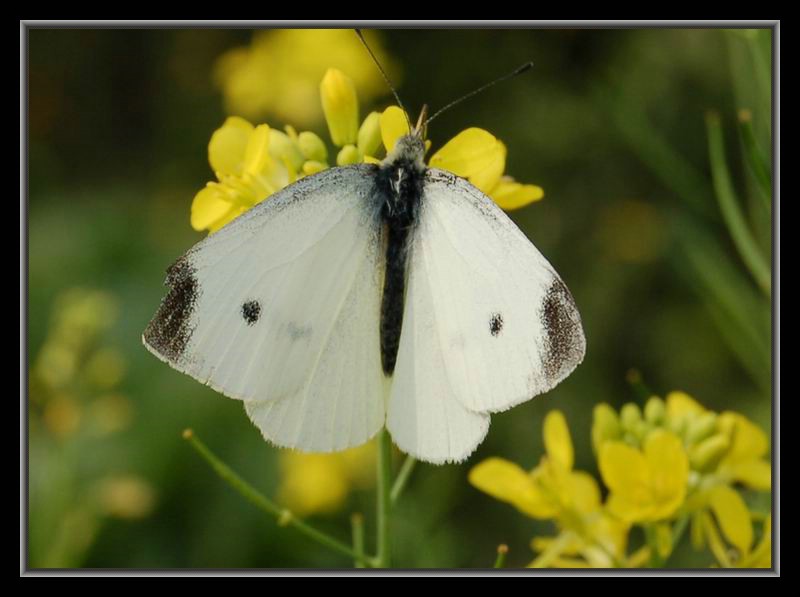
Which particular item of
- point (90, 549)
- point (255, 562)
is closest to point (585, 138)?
point (255, 562)

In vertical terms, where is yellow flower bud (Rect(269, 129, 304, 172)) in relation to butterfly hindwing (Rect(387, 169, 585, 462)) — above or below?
above

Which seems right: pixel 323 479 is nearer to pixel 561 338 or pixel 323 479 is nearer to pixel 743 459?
pixel 743 459

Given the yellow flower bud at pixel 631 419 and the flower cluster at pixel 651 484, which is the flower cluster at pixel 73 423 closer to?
the flower cluster at pixel 651 484

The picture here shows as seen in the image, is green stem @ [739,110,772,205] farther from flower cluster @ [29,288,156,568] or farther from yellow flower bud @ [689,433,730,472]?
flower cluster @ [29,288,156,568]

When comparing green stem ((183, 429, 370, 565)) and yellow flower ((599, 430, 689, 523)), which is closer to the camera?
green stem ((183, 429, 370, 565))

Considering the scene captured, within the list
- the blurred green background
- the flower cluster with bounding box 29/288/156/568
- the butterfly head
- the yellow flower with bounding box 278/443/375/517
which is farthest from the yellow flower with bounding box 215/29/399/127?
the butterfly head

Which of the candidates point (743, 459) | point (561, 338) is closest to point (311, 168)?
point (561, 338)

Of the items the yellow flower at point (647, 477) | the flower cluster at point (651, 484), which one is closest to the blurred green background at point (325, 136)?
the flower cluster at point (651, 484)
